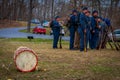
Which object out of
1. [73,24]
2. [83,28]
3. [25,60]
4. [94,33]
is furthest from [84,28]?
[25,60]

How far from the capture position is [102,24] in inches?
728

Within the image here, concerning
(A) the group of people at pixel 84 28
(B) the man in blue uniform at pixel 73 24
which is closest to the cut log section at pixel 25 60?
(A) the group of people at pixel 84 28

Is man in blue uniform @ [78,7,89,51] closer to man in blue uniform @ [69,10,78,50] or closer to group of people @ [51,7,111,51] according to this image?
group of people @ [51,7,111,51]

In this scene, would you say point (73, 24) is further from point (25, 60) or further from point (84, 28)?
point (25, 60)

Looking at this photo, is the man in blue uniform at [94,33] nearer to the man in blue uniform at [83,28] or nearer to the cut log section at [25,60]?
the man in blue uniform at [83,28]

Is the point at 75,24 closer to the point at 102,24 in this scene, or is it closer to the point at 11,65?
the point at 102,24

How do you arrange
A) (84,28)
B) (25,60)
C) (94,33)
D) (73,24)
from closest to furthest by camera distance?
(25,60)
(84,28)
(73,24)
(94,33)

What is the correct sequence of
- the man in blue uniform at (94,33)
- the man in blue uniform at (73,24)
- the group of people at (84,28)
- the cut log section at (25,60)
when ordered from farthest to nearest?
the man in blue uniform at (94,33)
the man in blue uniform at (73,24)
the group of people at (84,28)
the cut log section at (25,60)

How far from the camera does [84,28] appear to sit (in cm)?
1692

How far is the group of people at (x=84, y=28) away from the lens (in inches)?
668

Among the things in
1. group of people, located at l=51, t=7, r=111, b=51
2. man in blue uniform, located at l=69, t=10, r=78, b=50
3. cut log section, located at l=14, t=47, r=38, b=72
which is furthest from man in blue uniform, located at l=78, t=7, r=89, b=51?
cut log section, located at l=14, t=47, r=38, b=72

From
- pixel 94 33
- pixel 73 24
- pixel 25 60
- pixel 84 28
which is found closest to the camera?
pixel 25 60

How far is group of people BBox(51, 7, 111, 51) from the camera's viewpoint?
17.0 meters

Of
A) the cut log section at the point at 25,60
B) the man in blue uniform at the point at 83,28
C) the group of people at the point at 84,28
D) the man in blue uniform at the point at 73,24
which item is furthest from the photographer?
the man in blue uniform at the point at 73,24
